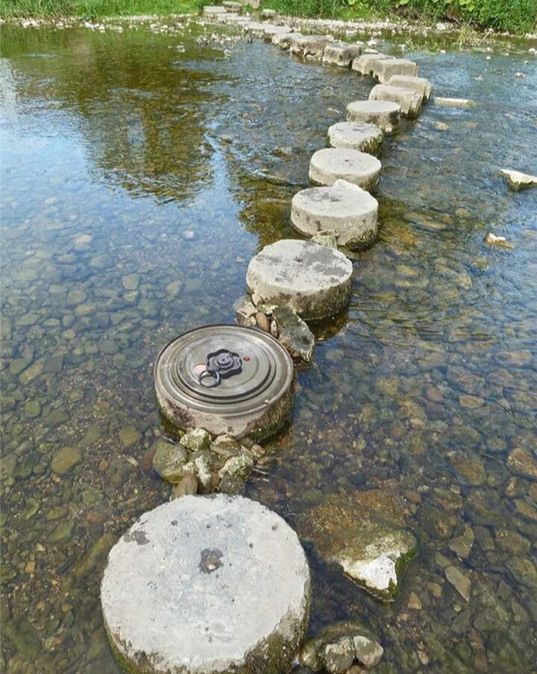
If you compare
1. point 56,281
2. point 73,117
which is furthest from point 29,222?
point 73,117

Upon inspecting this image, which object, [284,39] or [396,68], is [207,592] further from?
[284,39]

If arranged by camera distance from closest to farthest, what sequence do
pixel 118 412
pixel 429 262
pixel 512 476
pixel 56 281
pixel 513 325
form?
pixel 512 476, pixel 118 412, pixel 513 325, pixel 56 281, pixel 429 262

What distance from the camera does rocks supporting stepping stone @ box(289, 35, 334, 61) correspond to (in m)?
16.0

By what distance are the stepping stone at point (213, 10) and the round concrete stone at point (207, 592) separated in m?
24.9

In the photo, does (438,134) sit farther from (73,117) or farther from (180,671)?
(180,671)

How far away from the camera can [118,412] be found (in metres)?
4.25

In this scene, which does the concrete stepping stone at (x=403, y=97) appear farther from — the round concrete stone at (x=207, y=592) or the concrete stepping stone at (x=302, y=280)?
the round concrete stone at (x=207, y=592)

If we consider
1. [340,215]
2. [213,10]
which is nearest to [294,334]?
[340,215]

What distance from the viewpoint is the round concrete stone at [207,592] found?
248 centimetres

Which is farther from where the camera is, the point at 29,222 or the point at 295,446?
the point at 29,222

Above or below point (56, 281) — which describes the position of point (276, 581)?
above

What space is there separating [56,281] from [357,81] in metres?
11.1

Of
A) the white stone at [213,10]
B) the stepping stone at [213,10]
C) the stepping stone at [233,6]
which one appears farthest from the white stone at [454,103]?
the stepping stone at [233,6]

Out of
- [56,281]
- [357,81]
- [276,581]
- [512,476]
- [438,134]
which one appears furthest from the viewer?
[357,81]
